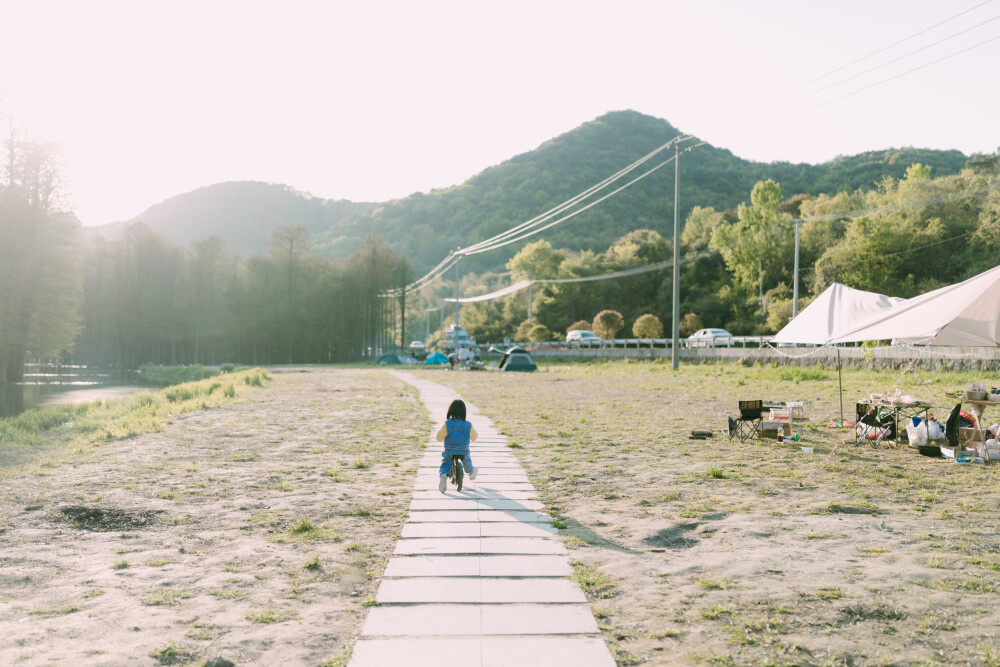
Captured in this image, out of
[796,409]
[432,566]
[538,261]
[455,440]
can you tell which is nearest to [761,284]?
[538,261]

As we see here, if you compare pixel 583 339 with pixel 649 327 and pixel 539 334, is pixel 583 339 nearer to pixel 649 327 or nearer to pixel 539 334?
pixel 649 327

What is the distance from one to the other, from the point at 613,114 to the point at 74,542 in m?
181

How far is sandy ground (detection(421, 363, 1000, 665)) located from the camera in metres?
4.02

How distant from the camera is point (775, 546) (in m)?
5.95

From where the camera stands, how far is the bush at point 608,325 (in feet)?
213

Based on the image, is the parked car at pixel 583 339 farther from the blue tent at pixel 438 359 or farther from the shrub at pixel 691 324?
the blue tent at pixel 438 359

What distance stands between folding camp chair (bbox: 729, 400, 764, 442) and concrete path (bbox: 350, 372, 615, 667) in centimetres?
631

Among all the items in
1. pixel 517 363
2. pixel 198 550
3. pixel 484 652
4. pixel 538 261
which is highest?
pixel 538 261

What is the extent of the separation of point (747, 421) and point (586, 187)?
416 ft

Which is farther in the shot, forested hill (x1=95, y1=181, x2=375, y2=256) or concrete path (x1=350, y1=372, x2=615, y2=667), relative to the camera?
forested hill (x1=95, y1=181, x2=375, y2=256)

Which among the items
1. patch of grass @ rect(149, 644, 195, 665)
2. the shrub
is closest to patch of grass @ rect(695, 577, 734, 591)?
patch of grass @ rect(149, 644, 195, 665)

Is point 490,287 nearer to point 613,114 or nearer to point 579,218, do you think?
point 579,218

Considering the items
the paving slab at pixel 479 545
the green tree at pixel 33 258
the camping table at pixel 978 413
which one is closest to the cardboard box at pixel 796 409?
the camping table at pixel 978 413

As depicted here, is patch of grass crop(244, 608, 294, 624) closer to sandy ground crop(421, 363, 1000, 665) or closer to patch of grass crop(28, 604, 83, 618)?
patch of grass crop(28, 604, 83, 618)
